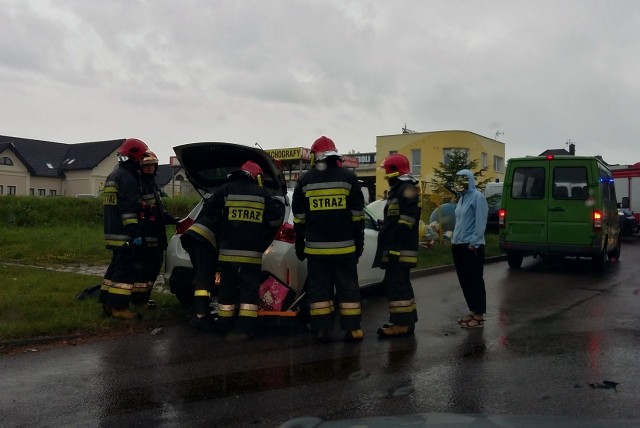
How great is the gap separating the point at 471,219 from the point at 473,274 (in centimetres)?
63

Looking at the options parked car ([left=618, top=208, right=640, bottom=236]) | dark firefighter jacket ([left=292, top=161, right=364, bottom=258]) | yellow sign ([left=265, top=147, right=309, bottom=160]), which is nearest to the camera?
dark firefighter jacket ([left=292, top=161, right=364, bottom=258])

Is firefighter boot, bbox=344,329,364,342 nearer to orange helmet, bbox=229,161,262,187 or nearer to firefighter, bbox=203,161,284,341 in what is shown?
firefighter, bbox=203,161,284,341

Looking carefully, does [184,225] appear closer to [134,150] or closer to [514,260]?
[134,150]

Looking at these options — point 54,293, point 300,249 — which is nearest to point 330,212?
point 300,249

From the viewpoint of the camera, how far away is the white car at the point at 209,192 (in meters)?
6.53

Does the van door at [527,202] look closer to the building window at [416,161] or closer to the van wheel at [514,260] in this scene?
the van wheel at [514,260]

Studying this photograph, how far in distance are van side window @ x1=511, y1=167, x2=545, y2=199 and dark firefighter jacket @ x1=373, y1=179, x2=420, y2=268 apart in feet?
22.6

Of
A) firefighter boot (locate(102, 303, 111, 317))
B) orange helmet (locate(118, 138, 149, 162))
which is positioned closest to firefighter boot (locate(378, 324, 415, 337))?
firefighter boot (locate(102, 303, 111, 317))

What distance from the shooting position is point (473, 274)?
702cm

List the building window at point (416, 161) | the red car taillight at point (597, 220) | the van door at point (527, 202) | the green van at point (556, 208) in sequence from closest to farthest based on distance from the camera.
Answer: the red car taillight at point (597, 220)
the green van at point (556, 208)
the van door at point (527, 202)
the building window at point (416, 161)

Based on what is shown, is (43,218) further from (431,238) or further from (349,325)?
(349,325)

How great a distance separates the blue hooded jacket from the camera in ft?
22.7

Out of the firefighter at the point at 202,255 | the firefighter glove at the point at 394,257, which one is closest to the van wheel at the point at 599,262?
the firefighter glove at the point at 394,257

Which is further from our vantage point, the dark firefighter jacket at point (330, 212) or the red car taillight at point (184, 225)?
the red car taillight at point (184, 225)
